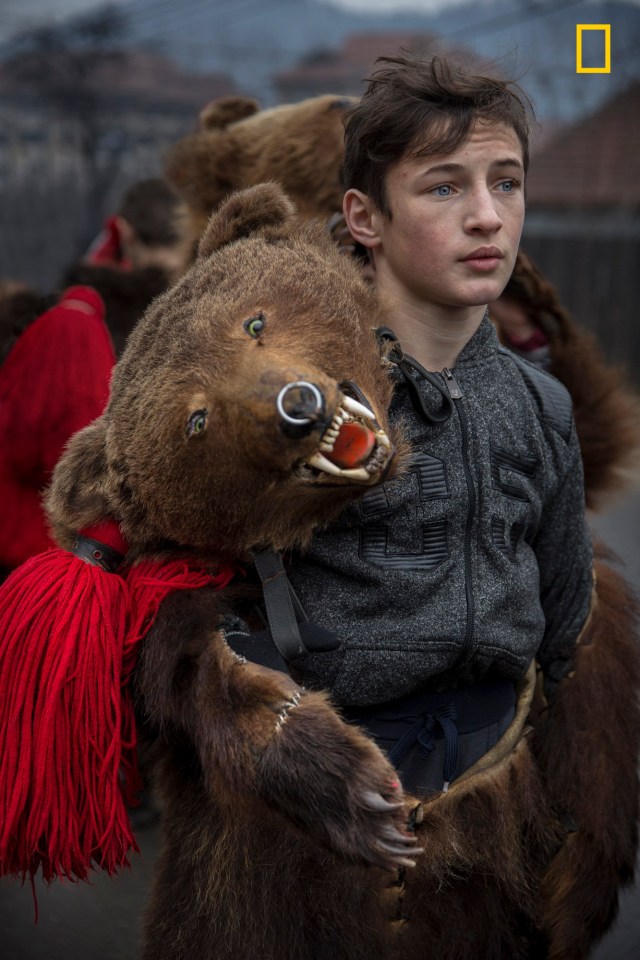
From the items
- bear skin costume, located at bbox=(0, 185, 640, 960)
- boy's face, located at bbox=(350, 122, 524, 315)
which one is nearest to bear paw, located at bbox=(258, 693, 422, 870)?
bear skin costume, located at bbox=(0, 185, 640, 960)

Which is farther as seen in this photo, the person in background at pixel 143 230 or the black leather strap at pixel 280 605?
the person in background at pixel 143 230

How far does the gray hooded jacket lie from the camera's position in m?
1.84

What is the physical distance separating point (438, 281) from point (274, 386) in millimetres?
462

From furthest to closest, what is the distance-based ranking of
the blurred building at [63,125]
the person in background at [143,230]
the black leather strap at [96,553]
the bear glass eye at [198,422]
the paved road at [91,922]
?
the blurred building at [63,125], the person in background at [143,230], the paved road at [91,922], the black leather strap at [96,553], the bear glass eye at [198,422]

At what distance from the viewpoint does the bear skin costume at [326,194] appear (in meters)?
2.62

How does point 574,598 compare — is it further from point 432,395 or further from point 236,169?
Answer: point 236,169

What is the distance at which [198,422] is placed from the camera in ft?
5.38

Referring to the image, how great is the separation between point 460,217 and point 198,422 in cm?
59

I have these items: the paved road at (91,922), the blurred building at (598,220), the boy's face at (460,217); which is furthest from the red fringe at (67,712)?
the blurred building at (598,220)

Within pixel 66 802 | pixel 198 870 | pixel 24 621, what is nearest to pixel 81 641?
pixel 24 621

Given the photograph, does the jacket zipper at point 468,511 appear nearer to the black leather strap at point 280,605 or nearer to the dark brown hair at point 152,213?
the black leather strap at point 280,605

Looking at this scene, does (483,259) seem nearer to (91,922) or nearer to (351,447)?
(351,447)

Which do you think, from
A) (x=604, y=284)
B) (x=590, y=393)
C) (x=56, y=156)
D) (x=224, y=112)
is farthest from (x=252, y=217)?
(x=56, y=156)

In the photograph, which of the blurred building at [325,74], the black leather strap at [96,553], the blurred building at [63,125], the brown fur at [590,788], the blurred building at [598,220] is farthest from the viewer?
the blurred building at [325,74]
